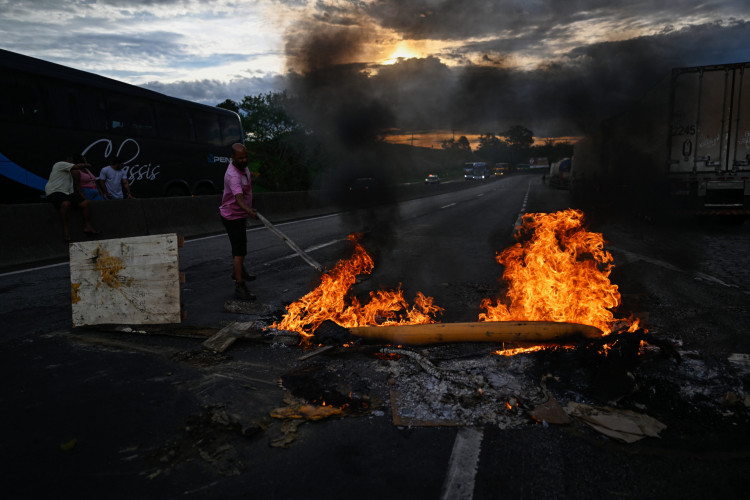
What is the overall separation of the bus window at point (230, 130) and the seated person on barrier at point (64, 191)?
797cm

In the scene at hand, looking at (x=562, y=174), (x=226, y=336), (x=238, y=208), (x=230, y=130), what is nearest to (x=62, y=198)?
(x=238, y=208)

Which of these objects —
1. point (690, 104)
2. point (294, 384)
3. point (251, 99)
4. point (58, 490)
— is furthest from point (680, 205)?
point (251, 99)

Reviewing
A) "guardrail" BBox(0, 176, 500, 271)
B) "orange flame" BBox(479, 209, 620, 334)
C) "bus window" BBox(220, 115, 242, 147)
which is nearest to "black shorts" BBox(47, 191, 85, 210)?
"guardrail" BBox(0, 176, 500, 271)

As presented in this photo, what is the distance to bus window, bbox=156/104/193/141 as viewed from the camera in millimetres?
13695

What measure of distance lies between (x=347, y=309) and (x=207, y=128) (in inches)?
526

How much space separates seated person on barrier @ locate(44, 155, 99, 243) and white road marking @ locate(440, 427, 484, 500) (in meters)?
9.01

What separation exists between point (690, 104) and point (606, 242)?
4.67 m

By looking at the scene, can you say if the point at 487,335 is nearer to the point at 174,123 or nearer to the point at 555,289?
the point at 555,289

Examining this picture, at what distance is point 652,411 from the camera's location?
2771 millimetres

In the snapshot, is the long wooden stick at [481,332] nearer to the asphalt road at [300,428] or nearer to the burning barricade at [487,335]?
the burning barricade at [487,335]

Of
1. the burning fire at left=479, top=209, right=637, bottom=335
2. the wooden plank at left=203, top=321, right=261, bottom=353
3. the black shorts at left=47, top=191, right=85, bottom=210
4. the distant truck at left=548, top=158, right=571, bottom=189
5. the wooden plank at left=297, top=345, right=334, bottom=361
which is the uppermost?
the distant truck at left=548, top=158, right=571, bottom=189

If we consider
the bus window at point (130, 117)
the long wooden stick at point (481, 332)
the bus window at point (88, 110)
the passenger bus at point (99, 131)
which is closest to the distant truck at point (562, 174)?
the passenger bus at point (99, 131)

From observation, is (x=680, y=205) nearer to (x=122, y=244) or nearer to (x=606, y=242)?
(x=606, y=242)

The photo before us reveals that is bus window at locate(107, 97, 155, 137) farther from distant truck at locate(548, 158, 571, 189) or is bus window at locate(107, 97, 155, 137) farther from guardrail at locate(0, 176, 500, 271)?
distant truck at locate(548, 158, 571, 189)
